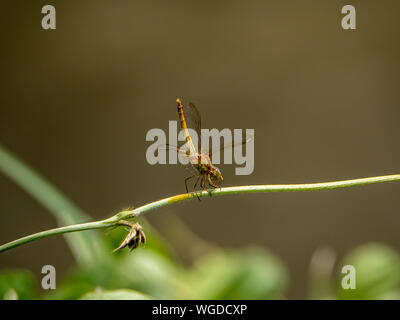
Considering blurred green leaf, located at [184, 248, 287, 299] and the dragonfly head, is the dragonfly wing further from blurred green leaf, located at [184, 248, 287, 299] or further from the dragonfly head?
blurred green leaf, located at [184, 248, 287, 299]

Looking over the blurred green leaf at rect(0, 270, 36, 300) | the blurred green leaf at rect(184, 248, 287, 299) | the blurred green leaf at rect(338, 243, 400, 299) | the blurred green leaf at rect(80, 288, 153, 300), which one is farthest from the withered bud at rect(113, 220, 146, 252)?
the blurred green leaf at rect(338, 243, 400, 299)

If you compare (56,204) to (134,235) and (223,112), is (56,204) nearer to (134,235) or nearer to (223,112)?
(134,235)

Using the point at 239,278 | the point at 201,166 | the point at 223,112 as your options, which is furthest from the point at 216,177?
the point at 223,112

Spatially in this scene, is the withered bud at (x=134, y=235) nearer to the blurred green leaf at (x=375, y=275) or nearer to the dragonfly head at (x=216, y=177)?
the dragonfly head at (x=216, y=177)

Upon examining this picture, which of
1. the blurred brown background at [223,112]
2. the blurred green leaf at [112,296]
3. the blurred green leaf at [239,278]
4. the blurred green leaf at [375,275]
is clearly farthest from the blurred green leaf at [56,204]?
the blurred brown background at [223,112]
